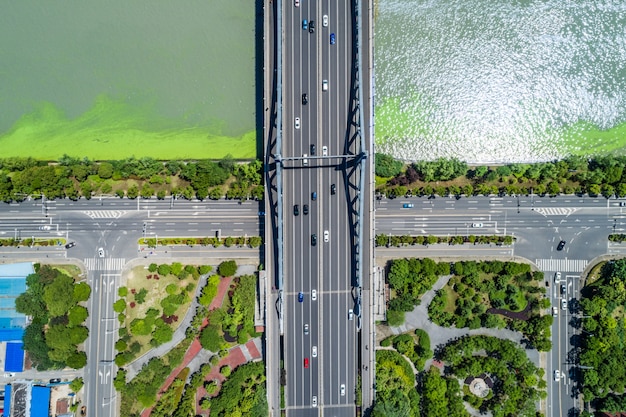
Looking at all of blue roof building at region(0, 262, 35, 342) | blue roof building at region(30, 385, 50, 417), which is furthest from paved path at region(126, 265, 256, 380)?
blue roof building at region(0, 262, 35, 342)

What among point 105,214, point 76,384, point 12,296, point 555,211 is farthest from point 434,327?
point 12,296

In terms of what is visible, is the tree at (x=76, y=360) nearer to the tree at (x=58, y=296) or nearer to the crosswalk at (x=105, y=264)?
the tree at (x=58, y=296)

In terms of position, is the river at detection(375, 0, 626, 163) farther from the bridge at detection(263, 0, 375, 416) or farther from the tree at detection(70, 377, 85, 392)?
the tree at detection(70, 377, 85, 392)

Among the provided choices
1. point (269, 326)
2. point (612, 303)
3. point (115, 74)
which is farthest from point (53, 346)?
point (612, 303)

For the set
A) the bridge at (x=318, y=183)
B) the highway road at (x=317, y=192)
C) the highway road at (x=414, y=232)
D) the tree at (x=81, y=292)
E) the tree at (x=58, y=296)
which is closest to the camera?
the bridge at (x=318, y=183)

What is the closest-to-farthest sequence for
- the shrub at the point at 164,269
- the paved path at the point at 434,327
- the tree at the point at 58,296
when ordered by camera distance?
1. the tree at the point at 58,296
2. the shrub at the point at 164,269
3. the paved path at the point at 434,327

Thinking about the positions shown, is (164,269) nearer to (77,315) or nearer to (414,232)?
(77,315)

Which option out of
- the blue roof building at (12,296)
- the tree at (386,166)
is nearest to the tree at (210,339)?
the blue roof building at (12,296)
